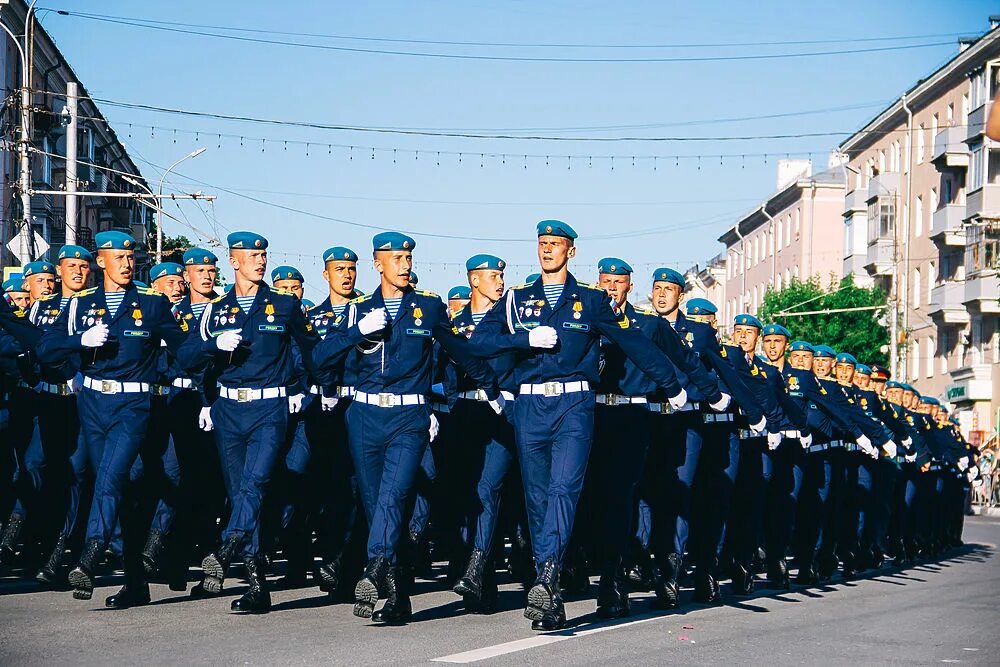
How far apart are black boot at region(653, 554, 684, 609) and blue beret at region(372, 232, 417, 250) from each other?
300 cm

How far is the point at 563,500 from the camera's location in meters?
9.76

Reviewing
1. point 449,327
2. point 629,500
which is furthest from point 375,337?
point 629,500

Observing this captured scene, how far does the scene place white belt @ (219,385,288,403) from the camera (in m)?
10.5

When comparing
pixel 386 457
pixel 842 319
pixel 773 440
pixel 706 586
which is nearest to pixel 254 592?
pixel 386 457

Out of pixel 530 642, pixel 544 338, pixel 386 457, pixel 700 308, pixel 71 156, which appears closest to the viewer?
pixel 530 642

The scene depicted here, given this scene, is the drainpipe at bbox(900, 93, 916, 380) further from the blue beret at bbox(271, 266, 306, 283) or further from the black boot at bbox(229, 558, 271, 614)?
the black boot at bbox(229, 558, 271, 614)

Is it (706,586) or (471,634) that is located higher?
(471,634)

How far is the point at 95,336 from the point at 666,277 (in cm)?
448

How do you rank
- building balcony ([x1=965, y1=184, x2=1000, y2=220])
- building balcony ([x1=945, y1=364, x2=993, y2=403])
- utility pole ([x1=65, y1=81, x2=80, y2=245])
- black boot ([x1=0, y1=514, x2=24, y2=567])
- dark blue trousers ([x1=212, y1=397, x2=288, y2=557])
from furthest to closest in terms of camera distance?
building balcony ([x1=945, y1=364, x2=993, y2=403]) < building balcony ([x1=965, y1=184, x2=1000, y2=220]) < utility pole ([x1=65, y1=81, x2=80, y2=245]) < black boot ([x1=0, y1=514, x2=24, y2=567]) < dark blue trousers ([x1=212, y1=397, x2=288, y2=557])

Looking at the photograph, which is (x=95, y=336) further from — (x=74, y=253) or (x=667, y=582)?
(x=667, y=582)

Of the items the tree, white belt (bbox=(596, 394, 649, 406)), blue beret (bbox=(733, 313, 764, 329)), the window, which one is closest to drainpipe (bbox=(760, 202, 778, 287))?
the tree

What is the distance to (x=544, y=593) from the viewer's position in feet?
30.8

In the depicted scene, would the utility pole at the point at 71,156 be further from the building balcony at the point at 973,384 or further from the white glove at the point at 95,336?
the building balcony at the point at 973,384

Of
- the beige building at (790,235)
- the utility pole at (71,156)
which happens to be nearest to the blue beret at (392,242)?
the utility pole at (71,156)
